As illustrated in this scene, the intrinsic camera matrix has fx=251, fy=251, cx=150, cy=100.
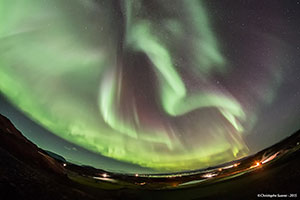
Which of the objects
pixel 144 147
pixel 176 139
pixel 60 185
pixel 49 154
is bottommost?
pixel 60 185

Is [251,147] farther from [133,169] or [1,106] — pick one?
[1,106]

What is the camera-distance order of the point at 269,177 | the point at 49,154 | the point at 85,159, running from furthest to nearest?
the point at 85,159
the point at 49,154
the point at 269,177

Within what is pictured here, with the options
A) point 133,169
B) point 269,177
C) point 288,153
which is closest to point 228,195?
point 269,177

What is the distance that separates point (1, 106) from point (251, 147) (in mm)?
1359

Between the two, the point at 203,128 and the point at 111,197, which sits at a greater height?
the point at 203,128

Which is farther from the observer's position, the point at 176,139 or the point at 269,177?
the point at 176,139

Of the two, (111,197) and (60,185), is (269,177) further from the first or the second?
(60,185)

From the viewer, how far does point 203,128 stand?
156 cm

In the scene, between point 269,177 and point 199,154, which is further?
point 199,154

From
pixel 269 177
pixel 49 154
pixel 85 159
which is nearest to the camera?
pixel 269 177

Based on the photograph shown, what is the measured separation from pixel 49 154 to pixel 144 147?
1.79 feet

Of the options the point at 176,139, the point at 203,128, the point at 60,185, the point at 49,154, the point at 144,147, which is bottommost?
the point at 60,185

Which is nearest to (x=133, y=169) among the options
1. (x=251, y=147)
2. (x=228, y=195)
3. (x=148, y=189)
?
(x=148, y=189)

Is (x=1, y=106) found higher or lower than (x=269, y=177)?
lower
